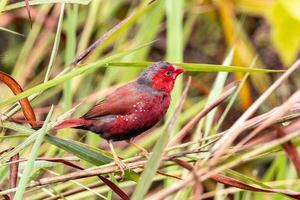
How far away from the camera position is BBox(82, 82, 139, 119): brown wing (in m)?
2.66

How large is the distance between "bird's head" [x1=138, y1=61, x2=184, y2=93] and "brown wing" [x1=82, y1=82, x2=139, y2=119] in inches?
4.2

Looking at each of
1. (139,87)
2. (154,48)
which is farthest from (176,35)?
(154,48)

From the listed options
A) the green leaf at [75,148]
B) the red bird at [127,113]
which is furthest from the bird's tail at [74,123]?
the green leaf at [75,148]

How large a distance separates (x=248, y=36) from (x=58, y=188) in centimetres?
252

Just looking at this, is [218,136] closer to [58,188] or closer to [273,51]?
[58,188]

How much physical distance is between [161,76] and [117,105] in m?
0.25

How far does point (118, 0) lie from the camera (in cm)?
471

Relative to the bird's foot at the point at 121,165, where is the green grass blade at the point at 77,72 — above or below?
above

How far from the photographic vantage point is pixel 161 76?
285 centimetres

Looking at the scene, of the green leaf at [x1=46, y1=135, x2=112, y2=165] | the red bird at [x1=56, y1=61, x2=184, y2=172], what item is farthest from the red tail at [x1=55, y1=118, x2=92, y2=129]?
the green leaf at [x1=46, y1=135, x2=112, y2=165]

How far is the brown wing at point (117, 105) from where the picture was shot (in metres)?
2.66

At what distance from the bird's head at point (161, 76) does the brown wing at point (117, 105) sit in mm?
107

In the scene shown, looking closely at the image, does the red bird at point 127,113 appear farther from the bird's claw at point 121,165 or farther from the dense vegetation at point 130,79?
the bird's claw at point 121,165

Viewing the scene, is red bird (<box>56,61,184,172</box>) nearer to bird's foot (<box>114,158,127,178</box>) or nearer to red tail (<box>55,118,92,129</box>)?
red tail (<box>55,118,92,129</box>)
